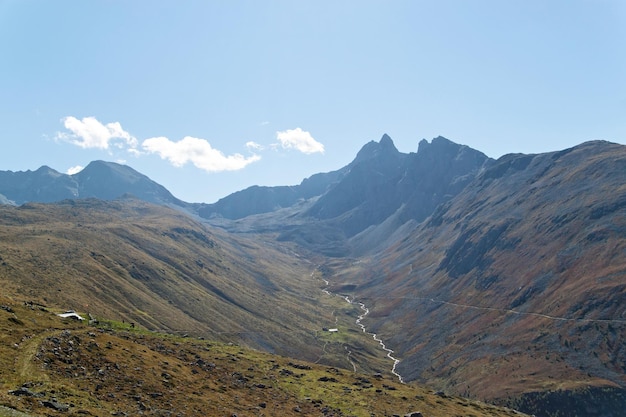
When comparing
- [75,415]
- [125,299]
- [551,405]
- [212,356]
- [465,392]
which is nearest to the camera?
[75,415]

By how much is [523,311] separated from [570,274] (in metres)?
23.7

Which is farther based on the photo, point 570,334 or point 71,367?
point 570,334

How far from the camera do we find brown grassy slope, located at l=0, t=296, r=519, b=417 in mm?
38469

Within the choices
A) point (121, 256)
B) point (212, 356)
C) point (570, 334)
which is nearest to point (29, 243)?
point (121, 256)

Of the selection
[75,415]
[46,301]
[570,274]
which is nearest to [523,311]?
[570,274]

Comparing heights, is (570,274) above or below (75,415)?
above

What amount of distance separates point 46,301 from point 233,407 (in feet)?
248

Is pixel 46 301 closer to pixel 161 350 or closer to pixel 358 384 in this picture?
pixel 161 350

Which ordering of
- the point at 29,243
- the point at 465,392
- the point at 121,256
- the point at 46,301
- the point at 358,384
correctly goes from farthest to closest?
the point at 121,256 → the point at 29,243 → the point at 465,392 → the point at 46,301 → the point at 358,384

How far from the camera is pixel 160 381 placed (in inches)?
2020

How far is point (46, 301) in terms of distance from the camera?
105500mm

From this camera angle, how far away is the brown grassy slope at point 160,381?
3847 centimetres

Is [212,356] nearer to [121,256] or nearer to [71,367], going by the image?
[71,367]

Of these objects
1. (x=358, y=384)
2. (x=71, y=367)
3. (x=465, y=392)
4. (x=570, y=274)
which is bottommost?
(x=465, y=392)
